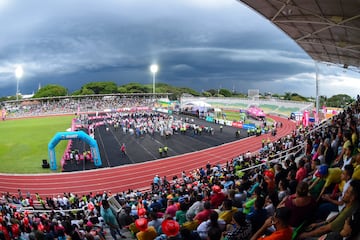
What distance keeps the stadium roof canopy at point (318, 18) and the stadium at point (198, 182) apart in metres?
0.15

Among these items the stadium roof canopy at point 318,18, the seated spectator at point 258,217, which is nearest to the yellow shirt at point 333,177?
the seated spectator at point 258,217

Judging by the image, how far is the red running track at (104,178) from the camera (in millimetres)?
20380

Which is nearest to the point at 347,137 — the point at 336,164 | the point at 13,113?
the point at 336,164

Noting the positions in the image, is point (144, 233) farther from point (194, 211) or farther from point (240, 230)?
point (240, 230)

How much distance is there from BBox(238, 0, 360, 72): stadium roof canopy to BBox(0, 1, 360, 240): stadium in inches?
6.0

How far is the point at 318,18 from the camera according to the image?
12180 millimetres

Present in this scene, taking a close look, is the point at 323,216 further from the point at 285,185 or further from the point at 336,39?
the point at 336,39

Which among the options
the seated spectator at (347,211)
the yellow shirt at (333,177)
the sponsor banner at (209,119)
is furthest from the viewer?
the sponsor banner at (209,119)

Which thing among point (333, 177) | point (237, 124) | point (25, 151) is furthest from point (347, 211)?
point (237, 124)

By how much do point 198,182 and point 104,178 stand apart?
1017cm

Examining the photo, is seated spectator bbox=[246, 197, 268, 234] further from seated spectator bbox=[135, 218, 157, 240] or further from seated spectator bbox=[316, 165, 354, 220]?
seated spectator bbox=[135, 218, 157, 240]

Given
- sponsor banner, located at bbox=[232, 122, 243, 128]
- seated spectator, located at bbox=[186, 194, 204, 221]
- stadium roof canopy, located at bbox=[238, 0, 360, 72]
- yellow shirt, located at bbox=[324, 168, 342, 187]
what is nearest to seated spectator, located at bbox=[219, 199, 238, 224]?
seated spectator, located at bbox=[186, 194, 204, 221]

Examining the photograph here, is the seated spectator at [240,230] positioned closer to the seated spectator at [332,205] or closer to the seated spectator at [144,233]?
the seated spectator at [332,205]

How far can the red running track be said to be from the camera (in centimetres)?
2038
